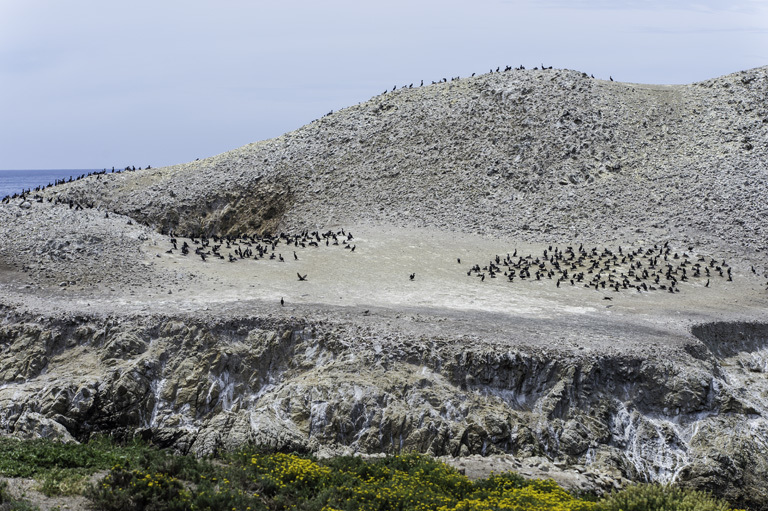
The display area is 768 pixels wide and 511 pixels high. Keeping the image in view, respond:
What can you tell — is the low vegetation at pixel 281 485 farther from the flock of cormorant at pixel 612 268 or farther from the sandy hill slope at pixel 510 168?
the sandy hill slope at pixel 510 168

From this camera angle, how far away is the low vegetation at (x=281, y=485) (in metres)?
18.1

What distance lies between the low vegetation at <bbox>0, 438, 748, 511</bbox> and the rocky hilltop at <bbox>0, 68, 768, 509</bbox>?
2622 millimetres

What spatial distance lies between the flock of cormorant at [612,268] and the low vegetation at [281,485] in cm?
1945

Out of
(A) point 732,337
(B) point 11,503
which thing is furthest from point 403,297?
(B) point 11,503

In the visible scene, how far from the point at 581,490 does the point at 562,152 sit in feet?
147

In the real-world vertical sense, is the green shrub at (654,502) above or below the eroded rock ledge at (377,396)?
below

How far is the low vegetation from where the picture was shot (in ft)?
59.5

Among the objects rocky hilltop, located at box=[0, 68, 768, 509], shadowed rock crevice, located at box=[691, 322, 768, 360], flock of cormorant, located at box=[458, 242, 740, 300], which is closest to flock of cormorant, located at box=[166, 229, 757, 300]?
flock of cormorant, located at box=[458, 242, 740, 300]

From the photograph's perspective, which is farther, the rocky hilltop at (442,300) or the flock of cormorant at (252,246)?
the flock of cormorant at (252,246)

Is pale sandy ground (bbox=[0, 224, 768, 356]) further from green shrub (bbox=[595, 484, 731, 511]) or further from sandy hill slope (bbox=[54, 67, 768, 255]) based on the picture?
sandy hill slope (bbox=[54, 67, 768, 255])

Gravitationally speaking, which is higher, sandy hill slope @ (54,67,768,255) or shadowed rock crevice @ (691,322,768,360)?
sandy hill slope @ (54,67,768,255)

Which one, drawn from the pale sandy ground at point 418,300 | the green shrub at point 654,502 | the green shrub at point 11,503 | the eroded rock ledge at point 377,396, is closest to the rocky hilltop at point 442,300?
the eroded rock ledge at point 377,396

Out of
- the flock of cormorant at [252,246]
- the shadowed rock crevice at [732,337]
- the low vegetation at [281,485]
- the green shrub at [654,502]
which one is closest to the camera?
the low vegetation at [281,485]

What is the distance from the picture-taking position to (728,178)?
55438mm
